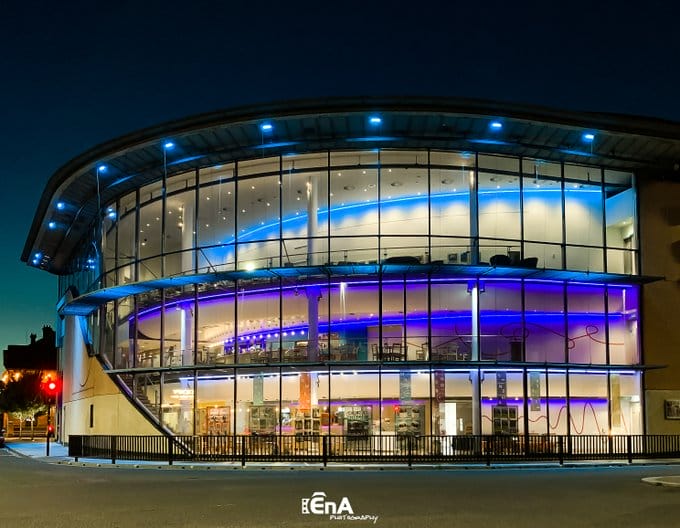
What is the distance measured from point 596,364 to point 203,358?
48.3 feet

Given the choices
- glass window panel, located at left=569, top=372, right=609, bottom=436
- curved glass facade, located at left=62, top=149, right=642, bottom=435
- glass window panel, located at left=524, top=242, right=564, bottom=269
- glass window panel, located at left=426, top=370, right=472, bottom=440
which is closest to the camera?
glass window panel, located at left=426, top=370, right=472, bottom=440

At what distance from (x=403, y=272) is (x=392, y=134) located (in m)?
5.07

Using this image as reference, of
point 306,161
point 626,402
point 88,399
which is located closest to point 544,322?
point 626,402

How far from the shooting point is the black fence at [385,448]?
89.5ft

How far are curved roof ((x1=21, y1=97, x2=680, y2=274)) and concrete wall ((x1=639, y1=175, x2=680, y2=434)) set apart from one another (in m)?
1.28

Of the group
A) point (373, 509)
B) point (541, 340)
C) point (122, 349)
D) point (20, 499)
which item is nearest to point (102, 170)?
point (122, 349)

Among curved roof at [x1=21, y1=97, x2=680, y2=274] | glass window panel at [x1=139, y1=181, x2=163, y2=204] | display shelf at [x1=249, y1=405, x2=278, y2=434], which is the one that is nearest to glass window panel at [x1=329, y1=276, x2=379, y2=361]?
display shelf at [x1=249, y1=405, x2=278, y2=434]

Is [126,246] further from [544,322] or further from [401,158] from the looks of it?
[544,322]

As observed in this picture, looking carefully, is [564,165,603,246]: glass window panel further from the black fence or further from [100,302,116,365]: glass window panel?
[100,302,116,365]: glass window panel

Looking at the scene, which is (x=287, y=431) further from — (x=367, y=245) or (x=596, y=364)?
(x=596, y=364)

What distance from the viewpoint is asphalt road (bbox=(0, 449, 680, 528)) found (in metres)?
13.0

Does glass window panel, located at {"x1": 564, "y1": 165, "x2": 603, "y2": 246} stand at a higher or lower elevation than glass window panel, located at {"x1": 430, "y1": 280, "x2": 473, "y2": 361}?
higher

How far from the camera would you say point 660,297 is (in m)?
33.7

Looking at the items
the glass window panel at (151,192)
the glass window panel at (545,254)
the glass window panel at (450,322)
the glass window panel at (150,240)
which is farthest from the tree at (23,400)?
the glass window panel at (545,254)
